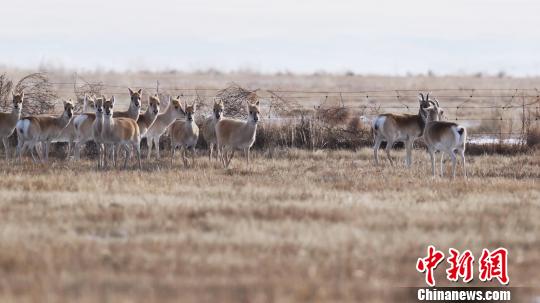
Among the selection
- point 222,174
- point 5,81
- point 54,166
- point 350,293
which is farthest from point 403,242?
point 5,81

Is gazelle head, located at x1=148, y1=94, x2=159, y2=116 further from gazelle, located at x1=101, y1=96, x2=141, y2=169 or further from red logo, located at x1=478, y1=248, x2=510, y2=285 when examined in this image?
red logo, located at x1=478, y1=248, x2=510, y2=285

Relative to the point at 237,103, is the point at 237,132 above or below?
below

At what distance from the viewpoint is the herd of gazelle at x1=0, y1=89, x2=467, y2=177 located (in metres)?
20.8

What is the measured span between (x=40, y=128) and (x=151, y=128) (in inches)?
113

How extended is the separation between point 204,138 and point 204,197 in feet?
31.2

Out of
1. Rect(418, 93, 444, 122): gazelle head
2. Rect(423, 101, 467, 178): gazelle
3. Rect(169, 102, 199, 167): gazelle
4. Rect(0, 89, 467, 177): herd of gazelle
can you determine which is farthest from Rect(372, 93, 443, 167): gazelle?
Rect(169, 102, 199, 167): gazelle

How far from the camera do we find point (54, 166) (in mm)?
20375

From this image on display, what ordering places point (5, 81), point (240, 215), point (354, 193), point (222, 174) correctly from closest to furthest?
point (240, 215) → point (354, 193) → point (222, 174) → point (5, 81)

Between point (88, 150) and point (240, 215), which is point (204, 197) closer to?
point (240, 215)

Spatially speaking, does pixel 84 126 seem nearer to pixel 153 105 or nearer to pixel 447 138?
pixel 153 105

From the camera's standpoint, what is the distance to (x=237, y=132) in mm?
22328

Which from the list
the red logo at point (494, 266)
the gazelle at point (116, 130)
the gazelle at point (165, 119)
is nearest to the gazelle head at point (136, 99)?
the gazelle at point (165, 119)

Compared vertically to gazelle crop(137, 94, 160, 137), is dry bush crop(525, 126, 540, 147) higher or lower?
lower

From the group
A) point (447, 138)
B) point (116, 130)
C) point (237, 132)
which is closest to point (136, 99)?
point (116, 130)
